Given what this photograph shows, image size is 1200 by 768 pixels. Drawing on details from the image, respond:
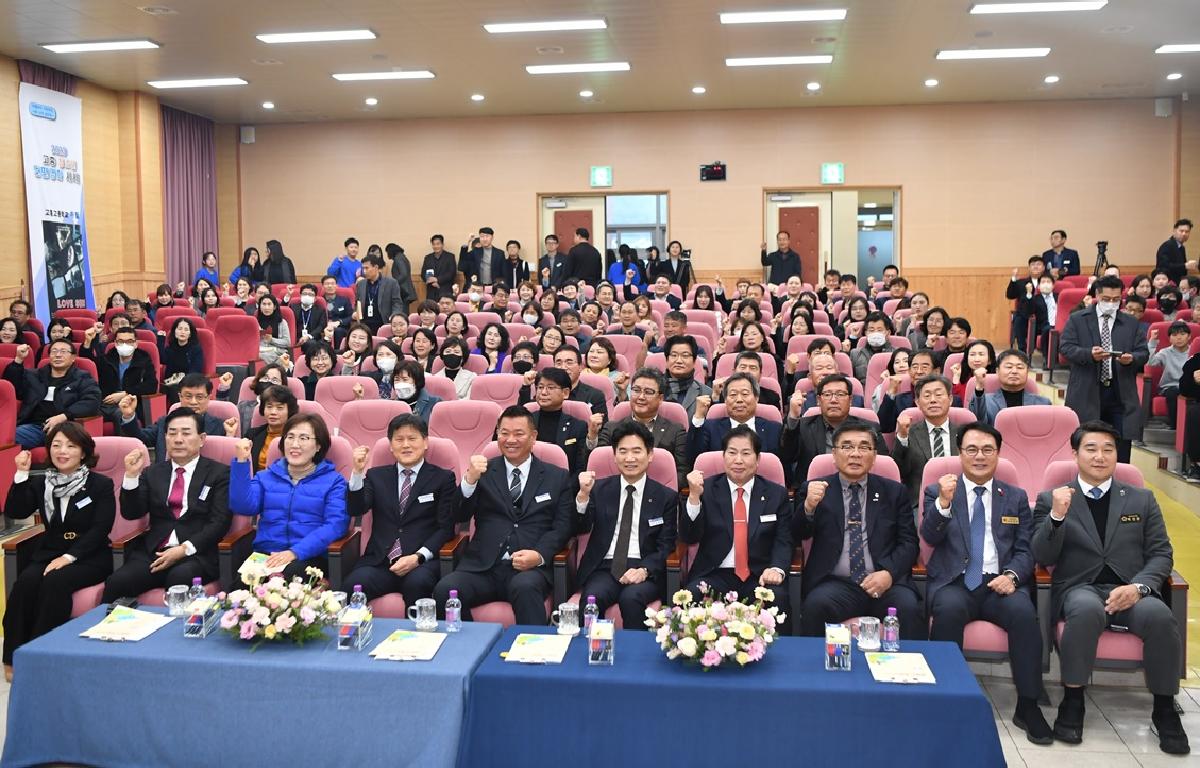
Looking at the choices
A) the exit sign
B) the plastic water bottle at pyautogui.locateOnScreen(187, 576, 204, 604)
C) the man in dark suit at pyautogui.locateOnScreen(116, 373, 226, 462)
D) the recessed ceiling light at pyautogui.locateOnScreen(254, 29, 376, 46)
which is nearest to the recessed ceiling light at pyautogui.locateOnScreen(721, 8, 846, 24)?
the recessed ceiling light at pyautogui.locateOnScreen(254, 29, 376, 46)

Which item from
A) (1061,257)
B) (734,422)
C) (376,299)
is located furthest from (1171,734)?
(1061,257)

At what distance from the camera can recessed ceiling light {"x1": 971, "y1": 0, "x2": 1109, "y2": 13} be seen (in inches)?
365

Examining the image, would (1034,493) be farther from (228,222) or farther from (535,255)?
(228,222)

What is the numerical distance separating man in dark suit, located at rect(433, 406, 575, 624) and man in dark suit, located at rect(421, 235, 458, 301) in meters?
10.1

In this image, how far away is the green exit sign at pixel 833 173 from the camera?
14719 mm

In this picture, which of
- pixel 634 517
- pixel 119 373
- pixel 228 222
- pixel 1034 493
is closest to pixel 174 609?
pixel 634 517

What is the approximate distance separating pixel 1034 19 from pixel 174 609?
9475 millimetres

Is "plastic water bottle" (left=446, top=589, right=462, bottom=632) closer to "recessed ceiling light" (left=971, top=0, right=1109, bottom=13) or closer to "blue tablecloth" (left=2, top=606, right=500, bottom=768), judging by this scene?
"blue tablecloth" (left=2, top=606, right=500, bottom=768)

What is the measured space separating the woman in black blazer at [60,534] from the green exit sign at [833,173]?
11973mm

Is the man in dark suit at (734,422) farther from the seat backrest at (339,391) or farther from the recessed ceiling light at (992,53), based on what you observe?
the recessed ceiling light at (992,53)

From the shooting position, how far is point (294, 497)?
181 inches

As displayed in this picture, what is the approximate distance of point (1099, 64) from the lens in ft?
39.2

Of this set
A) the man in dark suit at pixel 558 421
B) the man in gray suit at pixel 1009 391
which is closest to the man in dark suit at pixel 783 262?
the man in gray suit at pixel 1009 391

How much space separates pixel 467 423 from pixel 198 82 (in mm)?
9041
